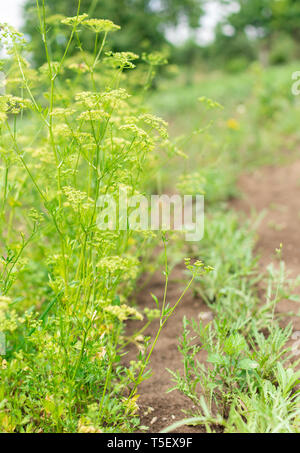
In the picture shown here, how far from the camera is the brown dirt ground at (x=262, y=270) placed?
5.16 feet

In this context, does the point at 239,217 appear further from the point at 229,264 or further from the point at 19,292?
the point at 19,292

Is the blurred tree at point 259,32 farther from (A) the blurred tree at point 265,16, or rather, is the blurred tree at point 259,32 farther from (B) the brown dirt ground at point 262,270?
(B) the brown dirt ground at point 262,270

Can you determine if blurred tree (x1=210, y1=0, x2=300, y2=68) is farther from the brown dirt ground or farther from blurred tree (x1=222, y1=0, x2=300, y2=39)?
the brown dirt ground

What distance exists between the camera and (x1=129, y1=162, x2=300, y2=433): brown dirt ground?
5.16ft

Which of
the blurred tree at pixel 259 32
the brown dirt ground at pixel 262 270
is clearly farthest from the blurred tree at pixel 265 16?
the brown dirt ground at pixel 262 270

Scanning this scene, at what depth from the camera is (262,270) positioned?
2568 mm

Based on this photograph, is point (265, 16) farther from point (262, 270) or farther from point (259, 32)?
point (262, 270)

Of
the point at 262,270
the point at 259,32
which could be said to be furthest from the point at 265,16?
the point at 262,270

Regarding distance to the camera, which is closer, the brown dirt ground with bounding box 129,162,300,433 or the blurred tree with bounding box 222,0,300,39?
the brown dirt ground with bounding box 129,162,300,433

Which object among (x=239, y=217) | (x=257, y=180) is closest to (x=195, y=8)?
(x=257, y=180)

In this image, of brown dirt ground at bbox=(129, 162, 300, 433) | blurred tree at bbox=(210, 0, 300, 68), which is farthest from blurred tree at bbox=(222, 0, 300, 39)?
brown dirt ground at bbox=(129, 162, 300, 433)

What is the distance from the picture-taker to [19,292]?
2.20m
